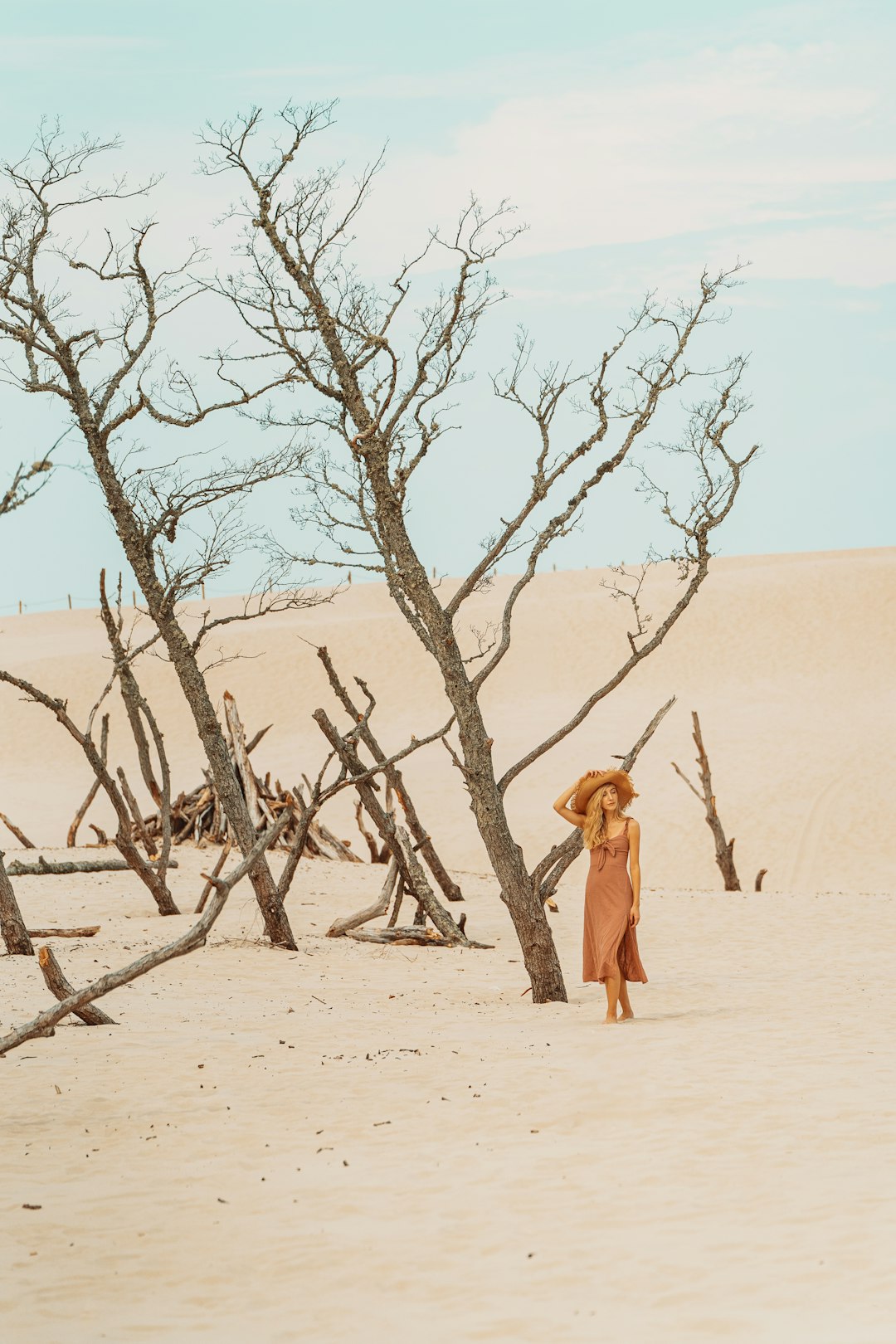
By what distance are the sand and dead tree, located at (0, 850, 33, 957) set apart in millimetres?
438

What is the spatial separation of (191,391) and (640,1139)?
8080 millimetres

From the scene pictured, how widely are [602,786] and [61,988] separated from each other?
161 inches

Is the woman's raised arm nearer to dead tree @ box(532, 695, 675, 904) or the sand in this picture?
dead tree @ box(532, 695, 675, 904)

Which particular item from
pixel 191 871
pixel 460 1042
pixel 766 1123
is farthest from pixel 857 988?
pixel 191 871

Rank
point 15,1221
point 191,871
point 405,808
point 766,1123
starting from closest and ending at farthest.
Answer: point 15,1221
point 766,1123
point 405,808
point 191,871

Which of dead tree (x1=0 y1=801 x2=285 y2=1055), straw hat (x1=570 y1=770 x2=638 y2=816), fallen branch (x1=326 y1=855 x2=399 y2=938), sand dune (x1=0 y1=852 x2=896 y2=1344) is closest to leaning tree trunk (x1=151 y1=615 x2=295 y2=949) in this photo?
fallen branch (x1=326 y1=855 x2=399 y2=938)

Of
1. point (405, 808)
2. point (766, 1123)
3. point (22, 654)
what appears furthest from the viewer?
point (22, 654)

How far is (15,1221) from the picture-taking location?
6.00 meters

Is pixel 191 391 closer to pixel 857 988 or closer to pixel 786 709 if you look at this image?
pixel 857 988

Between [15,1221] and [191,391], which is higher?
[191,391]

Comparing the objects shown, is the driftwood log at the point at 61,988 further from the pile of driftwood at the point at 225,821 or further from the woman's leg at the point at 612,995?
the pile of driftwood at the point at 225,821

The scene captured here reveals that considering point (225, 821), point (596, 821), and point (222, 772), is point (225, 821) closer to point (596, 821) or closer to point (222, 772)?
point (222, 772)

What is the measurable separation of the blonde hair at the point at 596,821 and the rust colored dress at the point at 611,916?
0.20 ft

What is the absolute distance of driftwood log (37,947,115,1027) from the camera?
340 inches
